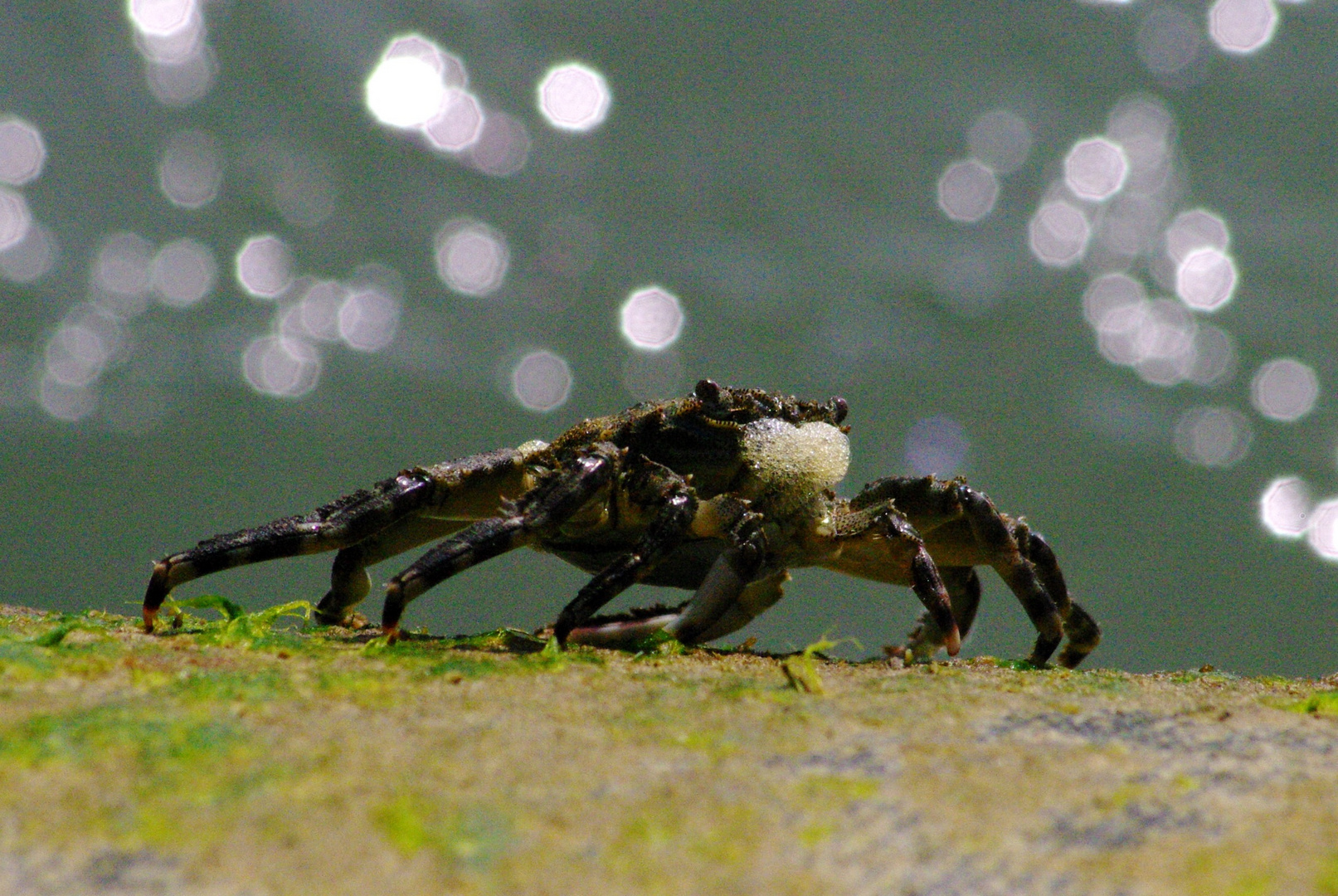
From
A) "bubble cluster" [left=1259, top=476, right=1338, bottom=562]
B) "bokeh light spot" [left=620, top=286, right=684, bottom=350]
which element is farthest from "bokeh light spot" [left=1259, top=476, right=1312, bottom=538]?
"bokeh light spot" [left=620, top=286, right=684, bottom=350]

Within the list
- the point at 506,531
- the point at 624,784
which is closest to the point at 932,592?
the point at 506,531

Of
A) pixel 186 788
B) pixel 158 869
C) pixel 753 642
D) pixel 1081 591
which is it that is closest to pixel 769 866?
pixel 158 869

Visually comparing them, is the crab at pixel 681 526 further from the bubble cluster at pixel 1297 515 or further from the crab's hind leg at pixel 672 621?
the bubble cluster at pixel 1297 515

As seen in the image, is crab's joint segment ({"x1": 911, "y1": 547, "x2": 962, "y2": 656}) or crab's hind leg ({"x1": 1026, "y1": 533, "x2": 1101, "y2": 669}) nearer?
crab's joint segment ({"x1": 911, "y1": 547, "x2": 962, "y2": 656})

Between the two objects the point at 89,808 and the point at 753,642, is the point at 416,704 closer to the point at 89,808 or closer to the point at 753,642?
the point at 89,808

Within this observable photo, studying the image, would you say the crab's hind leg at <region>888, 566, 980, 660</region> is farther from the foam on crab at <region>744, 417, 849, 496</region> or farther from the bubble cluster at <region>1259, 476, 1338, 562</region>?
the bubble cluster at <region>1259, 476, 1338, 562</region>

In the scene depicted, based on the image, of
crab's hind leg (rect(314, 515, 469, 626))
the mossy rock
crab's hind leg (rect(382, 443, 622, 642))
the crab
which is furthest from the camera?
crab's hind leg (rect(314, 515, 469, 626))

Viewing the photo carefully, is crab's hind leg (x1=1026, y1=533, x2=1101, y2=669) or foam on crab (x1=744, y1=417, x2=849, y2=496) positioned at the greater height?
foam on crab (x1=744, y1=417, x2=849, y2=496)

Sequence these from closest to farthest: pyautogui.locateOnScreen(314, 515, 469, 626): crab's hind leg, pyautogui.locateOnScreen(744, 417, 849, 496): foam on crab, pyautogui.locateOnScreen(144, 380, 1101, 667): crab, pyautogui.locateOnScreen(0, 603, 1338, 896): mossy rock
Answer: pyautogui.locateOnScreen(0, 603, 1338, 896): mossy rock
pyautogui.locateOnScreen(144, 380, 1101, 667): crab
pyautogui.locateOnScreen(744, 417, 849, 496): foam on crab
pyautogui.locateOnScreen(314, 515, 469, 626): crab's hind leg
